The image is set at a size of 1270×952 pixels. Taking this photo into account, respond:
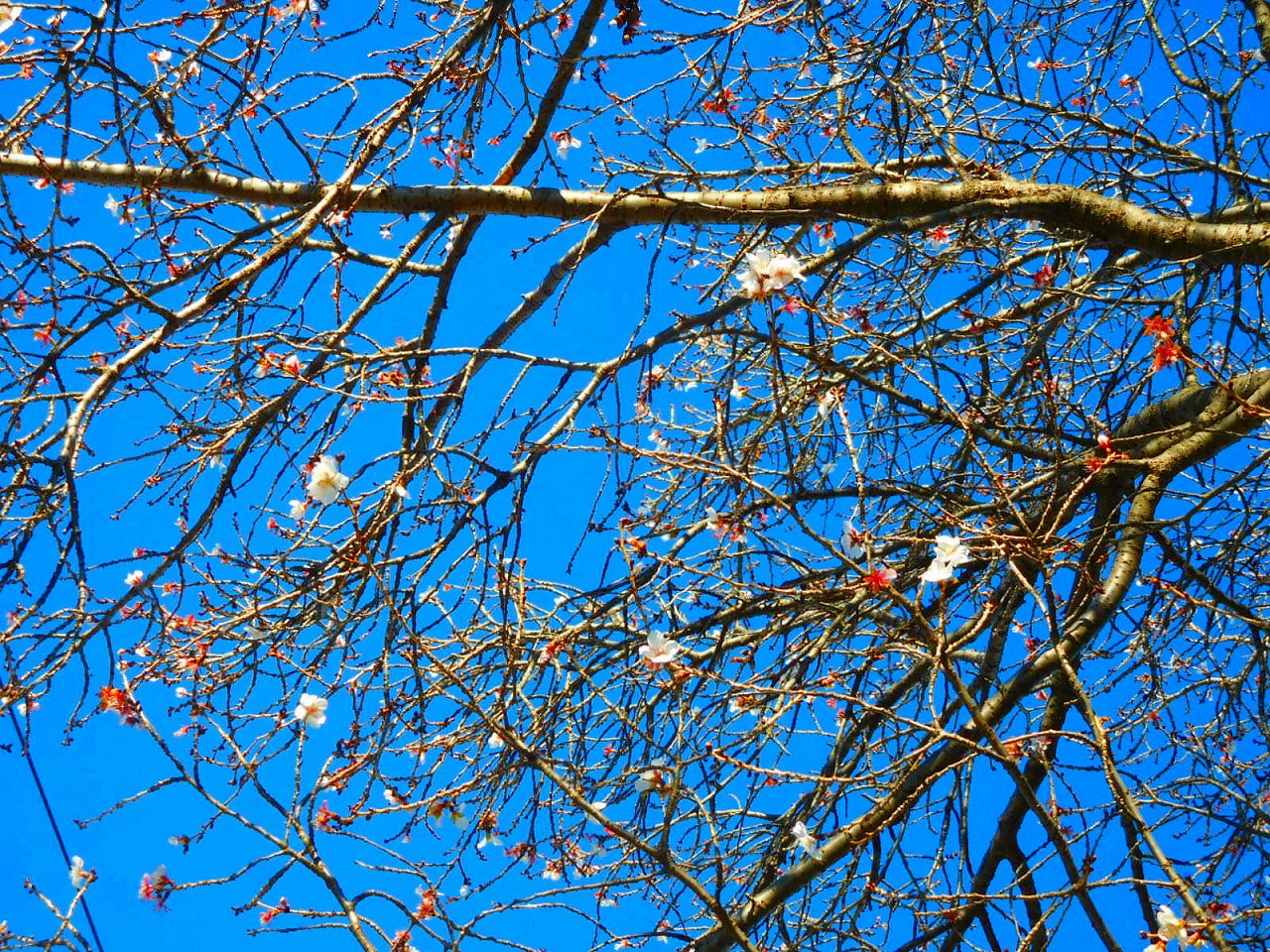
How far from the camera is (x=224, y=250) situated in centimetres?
292

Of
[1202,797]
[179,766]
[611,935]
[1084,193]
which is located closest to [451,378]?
[179,766]

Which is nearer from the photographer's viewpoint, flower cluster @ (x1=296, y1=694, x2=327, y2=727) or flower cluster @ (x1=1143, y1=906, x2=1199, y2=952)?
flower cluster @ (x1=1143, y1=906, x2=1199, y2=952)

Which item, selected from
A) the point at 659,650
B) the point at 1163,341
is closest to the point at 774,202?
the point at 1163,341

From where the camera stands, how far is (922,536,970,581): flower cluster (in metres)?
2.37

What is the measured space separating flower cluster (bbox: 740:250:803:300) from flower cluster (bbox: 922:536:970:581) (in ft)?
2.17

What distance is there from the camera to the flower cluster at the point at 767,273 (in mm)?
2289

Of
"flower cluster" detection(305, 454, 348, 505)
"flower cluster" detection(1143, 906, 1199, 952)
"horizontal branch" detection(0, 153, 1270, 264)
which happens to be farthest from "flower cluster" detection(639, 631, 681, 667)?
"flower cluster" detection(1143, 906, 1199, 952)

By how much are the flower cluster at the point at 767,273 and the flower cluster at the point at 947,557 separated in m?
0.66

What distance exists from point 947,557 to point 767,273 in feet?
2.46

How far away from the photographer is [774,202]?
287 cm

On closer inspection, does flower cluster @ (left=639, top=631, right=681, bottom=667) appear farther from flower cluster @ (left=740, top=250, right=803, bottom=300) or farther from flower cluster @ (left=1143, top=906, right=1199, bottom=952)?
flower cluster @ (left=1143, top=906, right=1199, bottom=952)

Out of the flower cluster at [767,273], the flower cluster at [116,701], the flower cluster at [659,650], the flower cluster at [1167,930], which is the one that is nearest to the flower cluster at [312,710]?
→ the flower cluster at [116,701]

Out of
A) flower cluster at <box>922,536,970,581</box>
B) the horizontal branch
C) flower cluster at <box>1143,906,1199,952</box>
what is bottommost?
flower cluster at <box>1143,906,1199,952</box>

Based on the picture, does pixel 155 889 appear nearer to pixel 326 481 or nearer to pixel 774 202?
pixel 326 481
